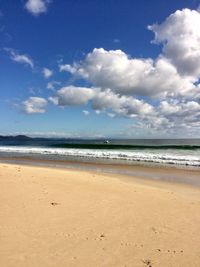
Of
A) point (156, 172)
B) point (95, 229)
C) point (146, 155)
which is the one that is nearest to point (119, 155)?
point (146, 155)

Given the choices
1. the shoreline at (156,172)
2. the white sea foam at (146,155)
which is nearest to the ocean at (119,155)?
the white sea foam at (146,155)

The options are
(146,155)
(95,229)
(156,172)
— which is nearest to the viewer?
(95,229)

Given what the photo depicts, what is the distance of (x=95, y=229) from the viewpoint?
211 inches

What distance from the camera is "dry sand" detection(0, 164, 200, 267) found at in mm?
4211

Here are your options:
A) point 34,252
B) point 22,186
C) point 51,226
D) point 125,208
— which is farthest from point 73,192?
point 34,252

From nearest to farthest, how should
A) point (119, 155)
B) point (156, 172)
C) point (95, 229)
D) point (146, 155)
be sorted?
point (95, 229), point (156, 172), point (146, 155), point (119, 155)

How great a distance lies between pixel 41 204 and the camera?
6.93 meters

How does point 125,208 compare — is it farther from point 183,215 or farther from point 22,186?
point 22,186

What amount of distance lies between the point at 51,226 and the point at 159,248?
2058mm

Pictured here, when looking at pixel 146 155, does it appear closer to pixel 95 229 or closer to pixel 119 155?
pixel 119 155

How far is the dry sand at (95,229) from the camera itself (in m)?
4.21

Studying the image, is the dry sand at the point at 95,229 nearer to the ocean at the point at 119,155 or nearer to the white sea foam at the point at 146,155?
the ocean at the point at 119,155

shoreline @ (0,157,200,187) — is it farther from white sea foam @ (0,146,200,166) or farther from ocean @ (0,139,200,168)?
white sea foam @ (0,146,200,166)

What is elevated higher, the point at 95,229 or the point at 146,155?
the point at 146,155
